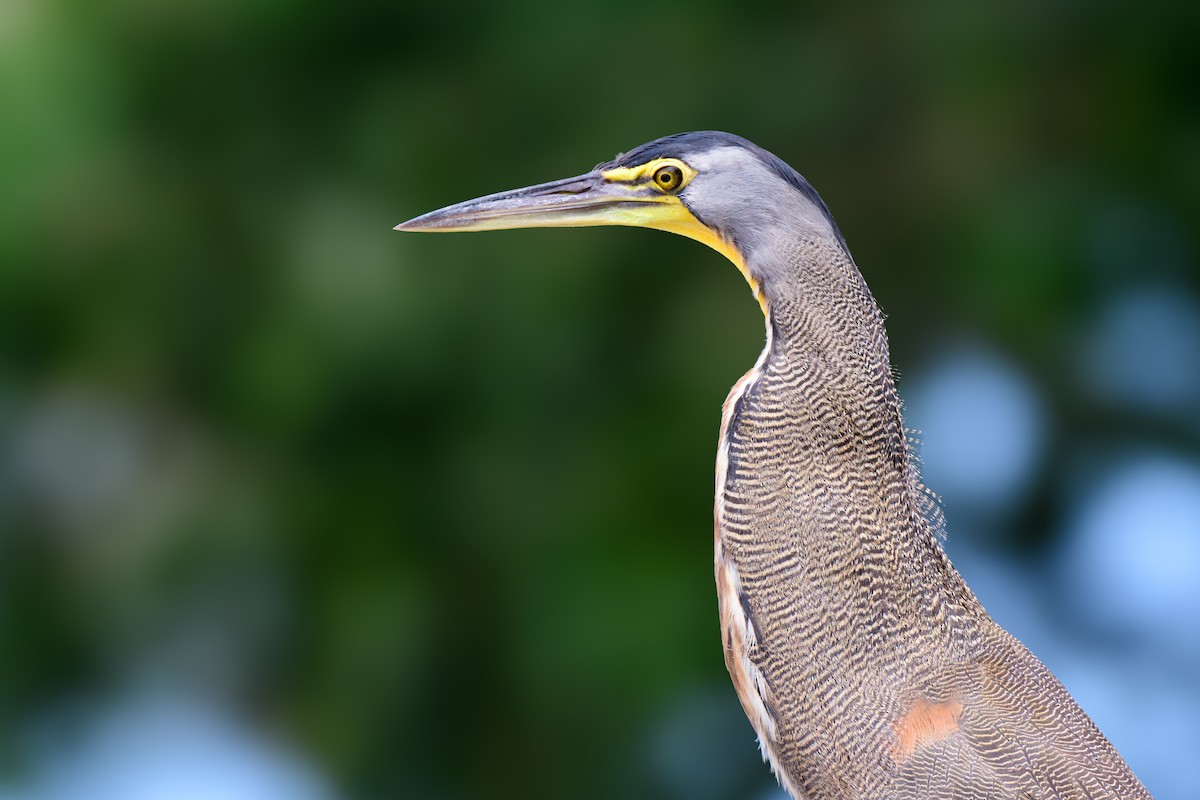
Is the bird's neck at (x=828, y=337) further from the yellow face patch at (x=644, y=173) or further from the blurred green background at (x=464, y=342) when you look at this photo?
the blurred green background at (x=464, y=342)

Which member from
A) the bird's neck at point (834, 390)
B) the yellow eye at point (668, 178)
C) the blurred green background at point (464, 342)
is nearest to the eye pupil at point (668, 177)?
the yellow eye at point (668, 178)

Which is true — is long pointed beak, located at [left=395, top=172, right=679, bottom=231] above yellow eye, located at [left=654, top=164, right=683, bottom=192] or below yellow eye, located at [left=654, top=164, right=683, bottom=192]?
below

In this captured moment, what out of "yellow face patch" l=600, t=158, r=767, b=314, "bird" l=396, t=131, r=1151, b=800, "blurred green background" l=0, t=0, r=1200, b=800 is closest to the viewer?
"bird" l=396, t=131, r=1151, b=800

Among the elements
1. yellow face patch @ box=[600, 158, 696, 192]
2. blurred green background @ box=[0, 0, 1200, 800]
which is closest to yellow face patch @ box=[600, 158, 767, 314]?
yellow face patch @ box=[600, 158, 696, 192]

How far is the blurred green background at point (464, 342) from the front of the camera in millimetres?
4703

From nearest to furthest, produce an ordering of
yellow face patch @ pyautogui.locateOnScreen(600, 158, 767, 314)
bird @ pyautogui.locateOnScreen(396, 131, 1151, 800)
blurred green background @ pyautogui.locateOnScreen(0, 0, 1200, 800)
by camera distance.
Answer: bird @ pyautogui.locateOnScreen(396, 131, 1151, 800)
yellow face patch @ pyautogui.locateOnScreen(600, 158, 767, 314)
blurred green background @ pyautogui.locateOnScreen(0, 0, 1200, 800)

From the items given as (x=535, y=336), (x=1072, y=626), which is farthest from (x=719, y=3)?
(x=1072, y=626)

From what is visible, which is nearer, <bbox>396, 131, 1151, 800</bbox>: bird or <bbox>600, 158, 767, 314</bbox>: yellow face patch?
<bbox>396, 131, 1151, 800</bbox>: bird

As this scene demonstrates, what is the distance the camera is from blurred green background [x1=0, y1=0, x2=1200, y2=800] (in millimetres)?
4703

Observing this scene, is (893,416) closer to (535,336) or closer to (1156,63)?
(535,336)

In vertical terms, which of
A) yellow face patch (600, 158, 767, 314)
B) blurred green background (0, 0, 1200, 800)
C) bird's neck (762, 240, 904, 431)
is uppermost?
yellow face patch (600, 158, 767, 314)

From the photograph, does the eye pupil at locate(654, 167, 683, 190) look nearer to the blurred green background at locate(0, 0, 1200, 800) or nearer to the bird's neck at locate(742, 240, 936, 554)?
the bird's neck at locate(742, 240, 936, 554)

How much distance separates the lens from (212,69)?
5.09 metres

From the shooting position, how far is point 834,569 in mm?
1536
